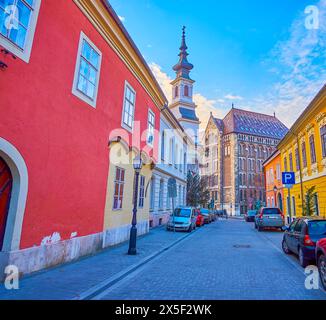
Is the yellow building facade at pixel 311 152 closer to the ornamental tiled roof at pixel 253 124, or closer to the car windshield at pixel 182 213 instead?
the car windshield at pixel 182 213

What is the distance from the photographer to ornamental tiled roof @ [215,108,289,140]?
218 ft

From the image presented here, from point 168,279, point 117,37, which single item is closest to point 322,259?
point 168,279

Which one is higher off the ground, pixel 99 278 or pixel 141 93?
pixel 141 93

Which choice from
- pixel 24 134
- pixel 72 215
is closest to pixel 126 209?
pixel 72 215

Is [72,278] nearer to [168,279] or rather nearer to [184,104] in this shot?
[168,279]

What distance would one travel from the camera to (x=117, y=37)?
33.3ft

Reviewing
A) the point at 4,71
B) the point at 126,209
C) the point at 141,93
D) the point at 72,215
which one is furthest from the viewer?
the point at 141,93

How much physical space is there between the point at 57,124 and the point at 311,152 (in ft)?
59.6

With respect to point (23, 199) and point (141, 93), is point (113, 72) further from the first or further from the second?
point (23, 199)

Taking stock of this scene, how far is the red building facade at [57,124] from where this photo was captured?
5.47 metres
